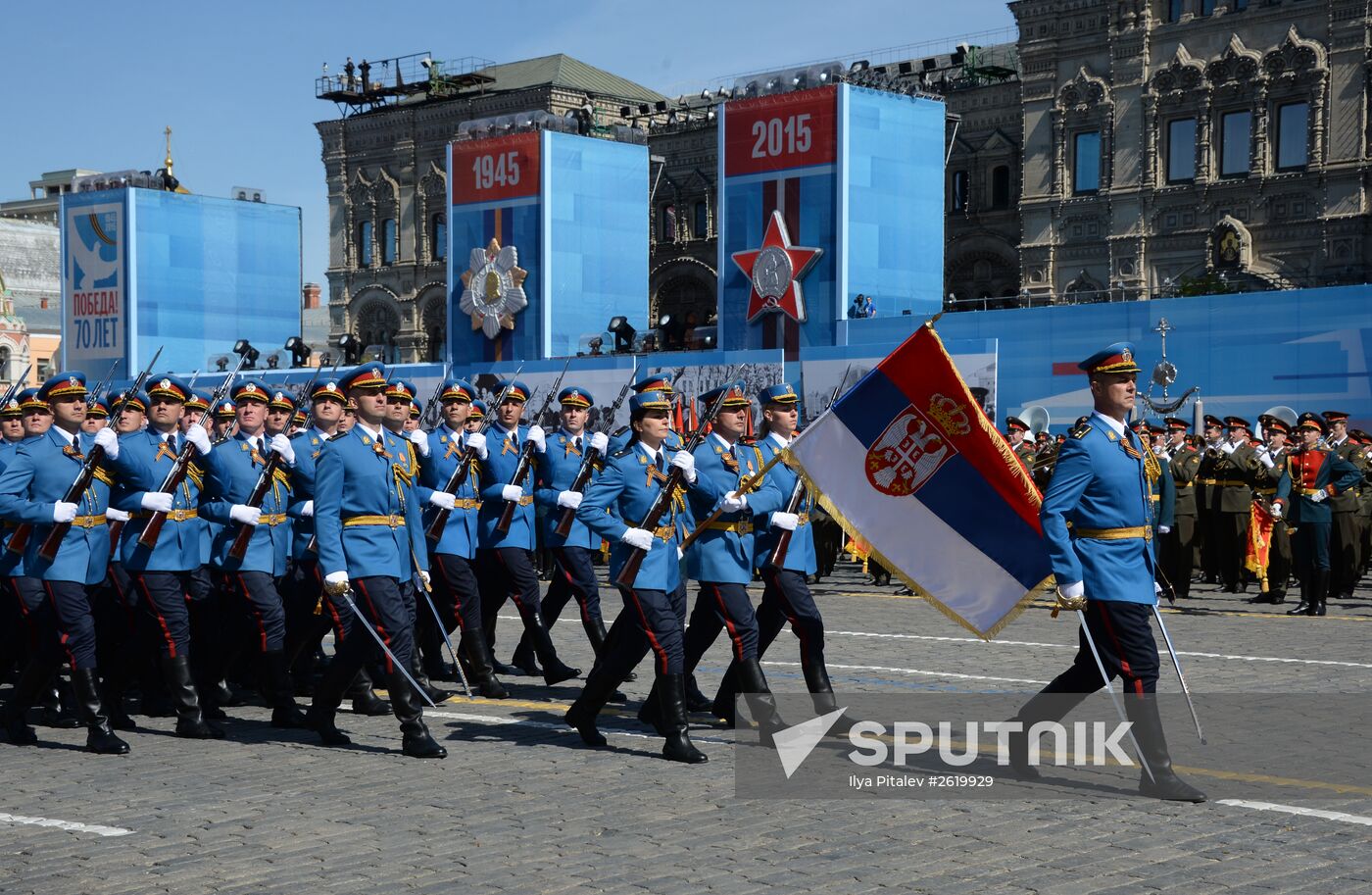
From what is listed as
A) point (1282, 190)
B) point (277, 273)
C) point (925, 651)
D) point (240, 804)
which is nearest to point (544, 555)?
point (925, 651)

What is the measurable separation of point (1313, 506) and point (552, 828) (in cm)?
1122

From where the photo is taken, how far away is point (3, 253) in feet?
318

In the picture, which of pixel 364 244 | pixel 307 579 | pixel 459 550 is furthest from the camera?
pixel 364 244

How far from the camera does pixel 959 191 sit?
153 ft

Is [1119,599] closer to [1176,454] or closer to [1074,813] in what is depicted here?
[1074,813]

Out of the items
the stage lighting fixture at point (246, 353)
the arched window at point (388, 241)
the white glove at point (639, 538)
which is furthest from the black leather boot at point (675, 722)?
the arched window at point (388, 241)

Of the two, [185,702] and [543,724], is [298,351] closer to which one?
[185,702]

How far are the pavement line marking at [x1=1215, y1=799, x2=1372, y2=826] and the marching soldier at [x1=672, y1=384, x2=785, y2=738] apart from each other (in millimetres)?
2433

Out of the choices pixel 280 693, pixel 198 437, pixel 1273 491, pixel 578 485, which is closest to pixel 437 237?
pixel 1273 491

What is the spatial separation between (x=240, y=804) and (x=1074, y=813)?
347 cm

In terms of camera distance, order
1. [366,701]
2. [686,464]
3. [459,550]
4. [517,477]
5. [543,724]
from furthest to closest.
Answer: [517,477]
[459,550]
[366,701]
[543,724]
[686,464]

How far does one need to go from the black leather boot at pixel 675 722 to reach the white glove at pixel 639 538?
0.63 m

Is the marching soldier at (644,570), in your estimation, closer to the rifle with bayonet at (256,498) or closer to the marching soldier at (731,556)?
the marching soldier at (731,556)

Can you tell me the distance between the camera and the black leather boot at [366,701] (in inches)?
397
